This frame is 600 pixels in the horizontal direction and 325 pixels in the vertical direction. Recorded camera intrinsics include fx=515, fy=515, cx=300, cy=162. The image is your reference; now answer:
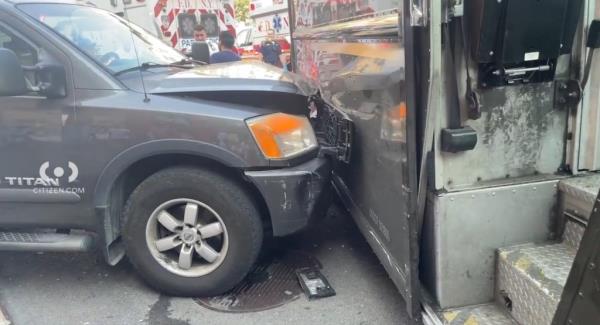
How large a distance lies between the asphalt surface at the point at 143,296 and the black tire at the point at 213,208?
18cm

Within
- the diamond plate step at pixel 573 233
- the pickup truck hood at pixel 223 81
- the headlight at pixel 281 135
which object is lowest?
the diamond plate step at pixel 573 233

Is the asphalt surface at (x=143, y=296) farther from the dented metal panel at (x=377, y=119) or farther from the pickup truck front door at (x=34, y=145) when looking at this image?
the pickup truck front door at (x=34, y=145)

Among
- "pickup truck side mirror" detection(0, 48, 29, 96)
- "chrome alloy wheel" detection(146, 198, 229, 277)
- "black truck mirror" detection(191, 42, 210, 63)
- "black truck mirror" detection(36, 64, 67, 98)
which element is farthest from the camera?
"black truck mirror" detection(191, 42, 210, 63)

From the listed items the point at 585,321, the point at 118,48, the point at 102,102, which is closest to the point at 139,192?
the point at 102,102

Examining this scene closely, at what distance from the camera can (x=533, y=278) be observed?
2.29 meters

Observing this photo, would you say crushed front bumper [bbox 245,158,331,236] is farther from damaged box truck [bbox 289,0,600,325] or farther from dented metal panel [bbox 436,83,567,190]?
dented metal panel [bbox 436,83,567,190]

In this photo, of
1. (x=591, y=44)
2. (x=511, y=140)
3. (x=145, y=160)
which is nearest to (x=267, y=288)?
(x=145, y=160)

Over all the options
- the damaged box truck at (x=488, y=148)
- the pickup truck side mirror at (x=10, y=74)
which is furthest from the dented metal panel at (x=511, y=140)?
the pickup truck side mirror at (x=10, y=74)

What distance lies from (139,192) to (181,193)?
280 millimetres

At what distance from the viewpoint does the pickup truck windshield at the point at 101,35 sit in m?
3.43

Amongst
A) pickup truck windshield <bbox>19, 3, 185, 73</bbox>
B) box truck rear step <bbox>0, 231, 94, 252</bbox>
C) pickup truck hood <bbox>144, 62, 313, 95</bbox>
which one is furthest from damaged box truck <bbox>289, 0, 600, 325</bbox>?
box truck rear step <bbox>0, 231, 94, 252</bbox>

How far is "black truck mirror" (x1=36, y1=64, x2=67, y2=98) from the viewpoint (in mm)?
3166

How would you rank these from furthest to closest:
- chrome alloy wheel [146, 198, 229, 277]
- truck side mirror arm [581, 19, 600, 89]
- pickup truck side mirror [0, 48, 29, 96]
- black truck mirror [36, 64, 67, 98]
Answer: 1. chrome alloy wheel [146, 198, 229, 277]
2. black truck mirror [36, 64, 67, 98]
3. pickup truck side mirror [0, 48, 29, 96]
4. truck side mirror arm [581, 19, 600, 89]

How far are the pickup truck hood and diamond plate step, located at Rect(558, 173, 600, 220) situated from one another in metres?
1.82
